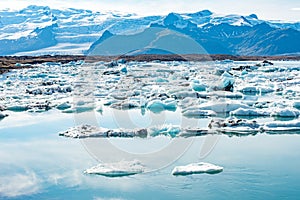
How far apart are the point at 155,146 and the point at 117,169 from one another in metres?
1.67

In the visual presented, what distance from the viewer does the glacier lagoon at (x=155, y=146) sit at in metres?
6.13

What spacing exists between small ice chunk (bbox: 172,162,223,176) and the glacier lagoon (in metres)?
0.12

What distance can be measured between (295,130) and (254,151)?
77.4 inches

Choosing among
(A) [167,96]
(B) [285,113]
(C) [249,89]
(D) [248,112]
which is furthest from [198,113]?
(C) [249,89]

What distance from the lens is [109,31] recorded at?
96.2 meters

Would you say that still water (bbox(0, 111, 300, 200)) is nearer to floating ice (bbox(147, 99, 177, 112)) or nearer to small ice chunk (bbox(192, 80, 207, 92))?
floating ice (bbox(147, 99, 177, 112))

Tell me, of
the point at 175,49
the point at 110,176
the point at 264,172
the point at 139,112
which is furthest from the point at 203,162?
the point at 175,49

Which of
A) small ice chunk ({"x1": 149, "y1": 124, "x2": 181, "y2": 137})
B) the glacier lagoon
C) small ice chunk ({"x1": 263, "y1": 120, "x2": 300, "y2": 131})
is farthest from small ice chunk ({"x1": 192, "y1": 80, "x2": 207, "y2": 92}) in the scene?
small ice chunk ({"x1": 149, "y1": 124, "x2": 181, "y2": 137})

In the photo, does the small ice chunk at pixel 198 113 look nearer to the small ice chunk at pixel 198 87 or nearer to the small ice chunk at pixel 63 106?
the small ice chunk at pixel 63 106

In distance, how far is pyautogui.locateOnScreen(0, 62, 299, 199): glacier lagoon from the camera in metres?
6.13

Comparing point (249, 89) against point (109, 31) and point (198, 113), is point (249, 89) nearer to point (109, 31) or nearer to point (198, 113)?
point (198, 113)

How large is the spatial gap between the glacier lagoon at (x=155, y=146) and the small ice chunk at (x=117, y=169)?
0.15 meters

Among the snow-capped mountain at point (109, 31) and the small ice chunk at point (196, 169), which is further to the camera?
the snow-capped mountain at point (109, 31)

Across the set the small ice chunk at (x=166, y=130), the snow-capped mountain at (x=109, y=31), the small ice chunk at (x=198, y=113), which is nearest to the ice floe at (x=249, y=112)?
the small ice chunk at (x=198, y=113)
